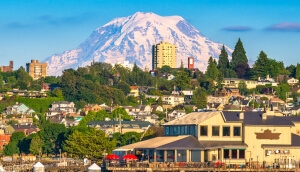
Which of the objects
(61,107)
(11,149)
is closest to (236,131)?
(11,149)

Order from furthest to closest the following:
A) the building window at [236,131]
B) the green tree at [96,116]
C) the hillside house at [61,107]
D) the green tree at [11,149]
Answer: the hillside house at [61,107]
the green tree at [96,116]
the green tree at [11,149]
the building window at [236,131]

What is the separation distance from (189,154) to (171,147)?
137 cm

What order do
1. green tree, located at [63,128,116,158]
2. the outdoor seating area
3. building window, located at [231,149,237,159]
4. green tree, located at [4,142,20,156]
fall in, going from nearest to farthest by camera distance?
the outdoor seating area → building window, located at [231,149,237,159] → green tree, located at [63,128,116,158] → green tree, located at [4,142,20,156]

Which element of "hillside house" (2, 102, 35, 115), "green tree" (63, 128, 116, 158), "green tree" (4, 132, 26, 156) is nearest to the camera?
"green tree" (63, 128, 116, 158)

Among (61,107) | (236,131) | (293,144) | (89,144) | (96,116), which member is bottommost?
(89,144)

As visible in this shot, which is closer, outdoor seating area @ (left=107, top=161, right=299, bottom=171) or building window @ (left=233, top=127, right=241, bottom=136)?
outdoor seating area @ (left=107, top=161, right=299, bottom=171)

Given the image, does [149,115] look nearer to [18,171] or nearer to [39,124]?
[39,124]

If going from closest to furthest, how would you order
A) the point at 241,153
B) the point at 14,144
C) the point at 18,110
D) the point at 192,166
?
the point at 192,166
the point at 241,153
the point at 14,144
the point at 18,110

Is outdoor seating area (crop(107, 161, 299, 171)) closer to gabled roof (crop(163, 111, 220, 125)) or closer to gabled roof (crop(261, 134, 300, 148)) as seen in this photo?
gabled roof (crop(261, 134, 300, 148))

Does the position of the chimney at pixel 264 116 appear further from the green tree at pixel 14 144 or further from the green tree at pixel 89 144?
the green tree at pixel 14 144

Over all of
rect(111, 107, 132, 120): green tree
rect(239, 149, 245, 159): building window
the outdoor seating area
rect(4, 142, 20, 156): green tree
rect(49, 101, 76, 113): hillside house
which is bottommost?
rect(4, 142, 20, 156): green tree

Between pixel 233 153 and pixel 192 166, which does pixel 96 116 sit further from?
pixel 192 166

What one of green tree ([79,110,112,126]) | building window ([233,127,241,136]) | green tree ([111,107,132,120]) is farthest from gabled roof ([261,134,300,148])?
green tree ([111,107,132,120])

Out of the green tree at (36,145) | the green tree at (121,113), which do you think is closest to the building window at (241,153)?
the green tree at (36,145)
